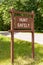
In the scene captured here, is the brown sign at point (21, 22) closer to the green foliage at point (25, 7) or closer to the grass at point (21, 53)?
the grass at point (21, 53)

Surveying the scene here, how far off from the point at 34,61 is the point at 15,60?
84 centimetres

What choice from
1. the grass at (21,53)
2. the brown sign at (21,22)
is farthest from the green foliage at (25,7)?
the brown sign at (21,22)

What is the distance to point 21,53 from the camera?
1012 cm

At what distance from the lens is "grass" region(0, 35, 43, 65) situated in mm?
8961

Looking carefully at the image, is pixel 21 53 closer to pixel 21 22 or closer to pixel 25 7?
pixel 21 22

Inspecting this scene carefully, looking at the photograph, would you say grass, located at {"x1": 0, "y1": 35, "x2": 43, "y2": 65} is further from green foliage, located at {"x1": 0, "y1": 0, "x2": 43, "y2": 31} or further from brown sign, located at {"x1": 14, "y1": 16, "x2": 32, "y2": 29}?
green foliage, located at {"x1": 0, "y1": 0, "x2": 43, "y2": 31}

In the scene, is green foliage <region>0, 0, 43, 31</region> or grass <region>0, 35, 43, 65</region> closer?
grass <region>0, 35, 43, 65</region>

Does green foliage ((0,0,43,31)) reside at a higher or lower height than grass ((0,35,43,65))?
higher

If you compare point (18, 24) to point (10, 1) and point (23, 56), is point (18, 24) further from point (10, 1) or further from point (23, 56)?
point (10, 1)

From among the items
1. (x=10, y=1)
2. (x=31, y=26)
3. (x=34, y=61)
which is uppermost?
(x=10, y=1)

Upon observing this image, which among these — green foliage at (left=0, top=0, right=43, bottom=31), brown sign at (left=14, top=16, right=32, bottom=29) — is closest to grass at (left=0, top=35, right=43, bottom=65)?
brown sign at (left=14, top=16, right=32, bottom=29)

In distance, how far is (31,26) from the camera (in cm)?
978

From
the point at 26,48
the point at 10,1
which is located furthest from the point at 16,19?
the point at 10,1

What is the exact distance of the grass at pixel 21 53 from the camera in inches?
353
